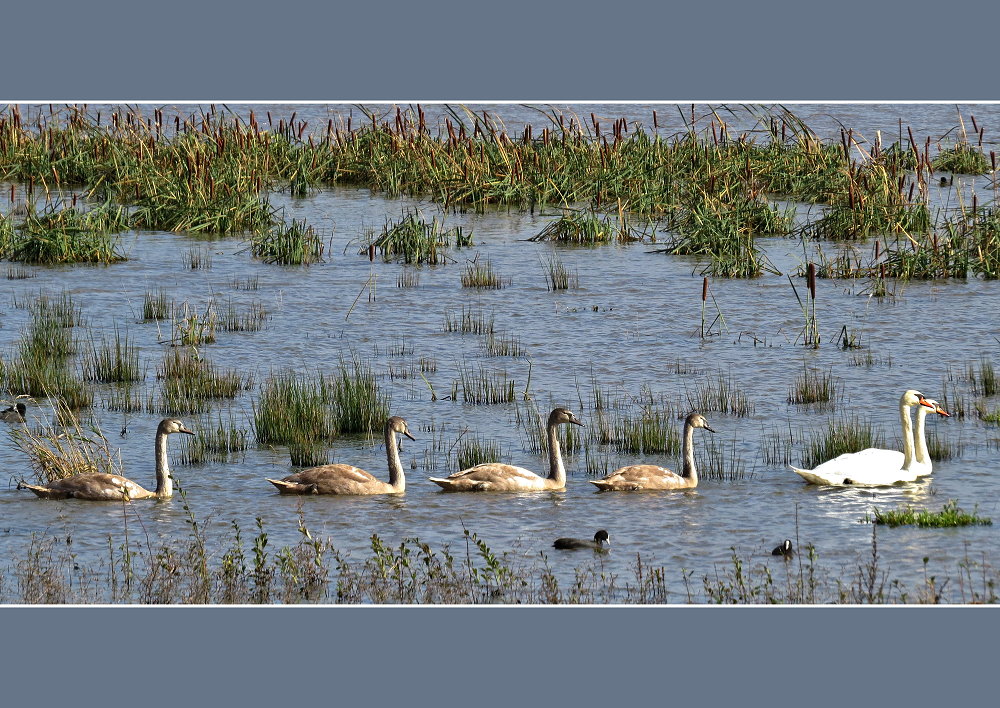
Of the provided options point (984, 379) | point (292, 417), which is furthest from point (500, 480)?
point (984, 379)

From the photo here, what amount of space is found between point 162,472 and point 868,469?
6.43 metres

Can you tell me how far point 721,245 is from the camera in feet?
85.4

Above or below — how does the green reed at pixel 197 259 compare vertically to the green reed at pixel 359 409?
above

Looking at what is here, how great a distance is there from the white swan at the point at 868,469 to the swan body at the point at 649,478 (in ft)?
3.25

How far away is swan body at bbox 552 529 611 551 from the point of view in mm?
12766

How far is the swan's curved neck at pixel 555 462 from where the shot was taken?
581 inches

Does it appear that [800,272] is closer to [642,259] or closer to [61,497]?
[642,259]

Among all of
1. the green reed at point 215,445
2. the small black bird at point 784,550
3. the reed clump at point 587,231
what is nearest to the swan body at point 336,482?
the green reed at point 215,445

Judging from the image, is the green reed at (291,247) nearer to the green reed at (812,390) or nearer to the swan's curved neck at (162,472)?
the green reed at (812,390)

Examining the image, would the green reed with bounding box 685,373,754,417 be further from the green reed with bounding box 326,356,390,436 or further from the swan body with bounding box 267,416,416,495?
the swan body with bounding box 267,416,416,495

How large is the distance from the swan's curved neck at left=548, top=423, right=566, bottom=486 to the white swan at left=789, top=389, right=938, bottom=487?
2.12m

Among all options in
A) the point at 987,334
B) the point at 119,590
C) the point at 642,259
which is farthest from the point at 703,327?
the point at 119,590

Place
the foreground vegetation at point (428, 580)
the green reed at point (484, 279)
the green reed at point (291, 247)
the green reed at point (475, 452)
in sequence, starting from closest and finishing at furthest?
the foreground vegetation at point (428, 580), the green reed at point (475, 452), the green reed at point (484, 279), the green reed at point (291, 247)

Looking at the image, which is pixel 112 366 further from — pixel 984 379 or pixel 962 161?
pixel 962 161
